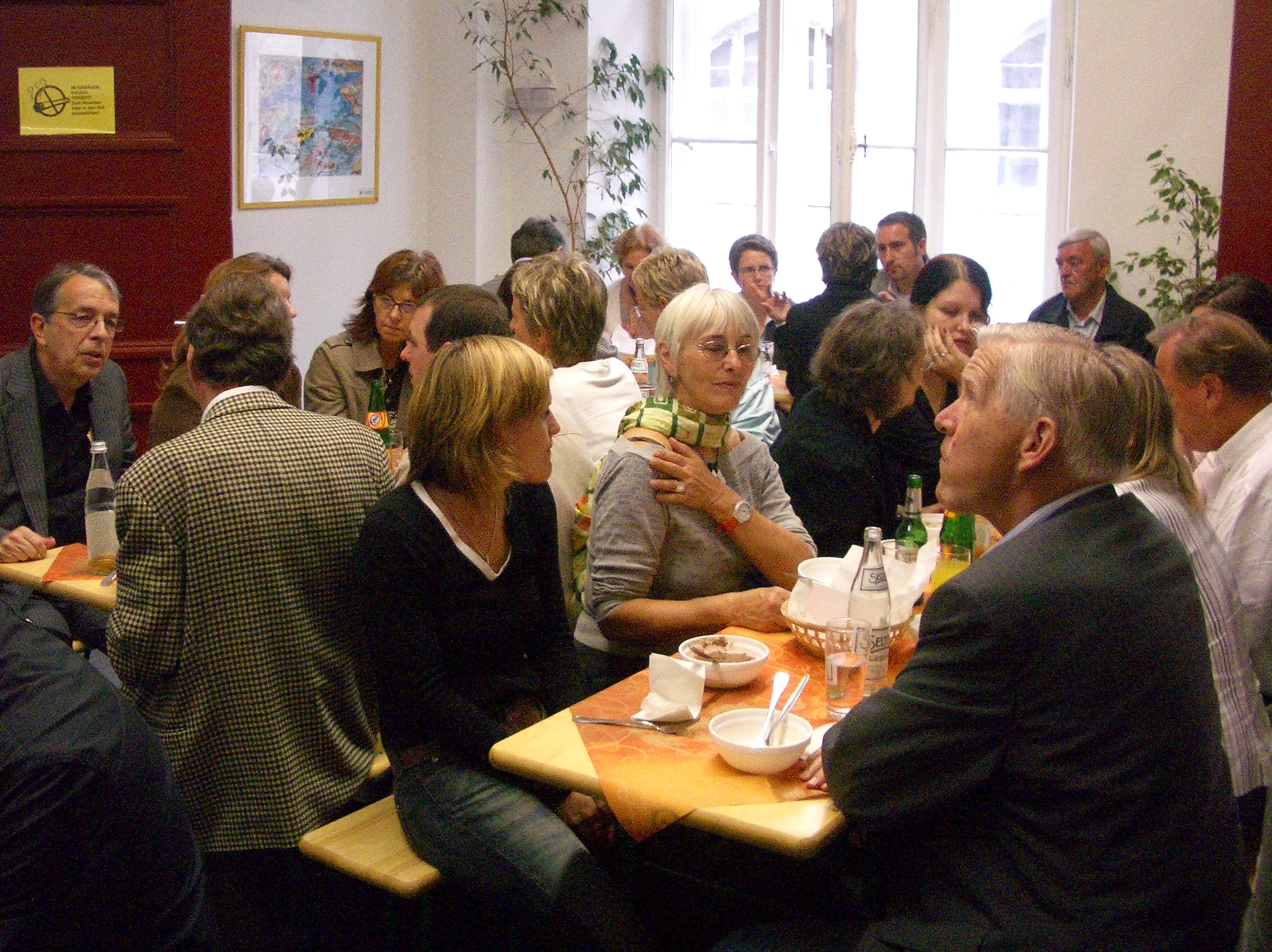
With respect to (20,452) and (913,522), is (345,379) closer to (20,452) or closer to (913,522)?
(20,452)

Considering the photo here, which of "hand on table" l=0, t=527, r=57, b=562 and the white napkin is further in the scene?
"hand on table" l=0, t=527, r=57, b=562

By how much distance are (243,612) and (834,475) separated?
1462mm

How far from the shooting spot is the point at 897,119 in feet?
21.4

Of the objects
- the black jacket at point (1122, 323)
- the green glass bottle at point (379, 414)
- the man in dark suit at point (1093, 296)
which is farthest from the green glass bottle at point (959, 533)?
the man in dark suit at point (1093, 296)

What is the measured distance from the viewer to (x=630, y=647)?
101 inches

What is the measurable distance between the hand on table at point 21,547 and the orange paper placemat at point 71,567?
0.16 feet

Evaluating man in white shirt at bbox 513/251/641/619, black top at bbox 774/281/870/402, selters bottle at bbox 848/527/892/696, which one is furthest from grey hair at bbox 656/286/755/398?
black top at bbox 774/281/870/402

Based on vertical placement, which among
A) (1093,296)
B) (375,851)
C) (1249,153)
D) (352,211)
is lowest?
(375,851)

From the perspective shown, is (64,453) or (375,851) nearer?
(375,851)

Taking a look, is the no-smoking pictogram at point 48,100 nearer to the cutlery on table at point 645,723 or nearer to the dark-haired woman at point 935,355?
the dark-haired woman at point 935,355

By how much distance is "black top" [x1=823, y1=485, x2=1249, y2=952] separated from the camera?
1.49 metres

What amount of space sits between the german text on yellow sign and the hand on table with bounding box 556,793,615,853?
3.68m

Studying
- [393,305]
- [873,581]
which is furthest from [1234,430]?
[393,305]

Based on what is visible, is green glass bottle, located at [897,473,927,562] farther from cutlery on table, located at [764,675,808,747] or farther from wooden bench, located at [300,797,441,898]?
wooden bench, located at [300,797,441,898]
